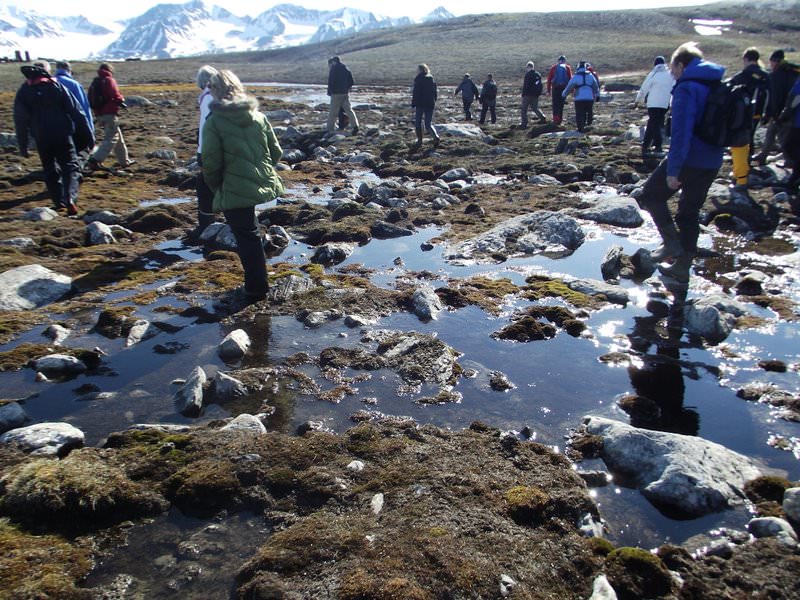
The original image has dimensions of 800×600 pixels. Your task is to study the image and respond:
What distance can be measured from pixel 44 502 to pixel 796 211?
15.0m

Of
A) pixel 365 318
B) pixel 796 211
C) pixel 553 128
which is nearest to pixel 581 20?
pixel 553 128

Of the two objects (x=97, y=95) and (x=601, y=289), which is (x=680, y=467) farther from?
(x=97, y=95)

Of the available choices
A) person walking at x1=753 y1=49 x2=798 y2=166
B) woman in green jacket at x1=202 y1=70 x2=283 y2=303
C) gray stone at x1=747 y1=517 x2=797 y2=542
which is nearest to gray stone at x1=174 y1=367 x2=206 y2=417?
woman in green jacket at x1=202 y1=70 x2=283 y2=303

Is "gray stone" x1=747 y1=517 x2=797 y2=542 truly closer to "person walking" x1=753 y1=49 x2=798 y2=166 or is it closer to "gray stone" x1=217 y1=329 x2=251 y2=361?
"gray stone" x1=217 y1=329 x2=251 y2=361

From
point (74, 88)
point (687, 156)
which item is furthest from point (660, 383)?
point (74, 88)

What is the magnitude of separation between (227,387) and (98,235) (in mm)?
7116

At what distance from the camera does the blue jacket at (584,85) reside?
23.0 meters

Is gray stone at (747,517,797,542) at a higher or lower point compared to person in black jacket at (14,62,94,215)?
lower

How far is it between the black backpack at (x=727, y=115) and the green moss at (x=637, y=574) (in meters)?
5.79

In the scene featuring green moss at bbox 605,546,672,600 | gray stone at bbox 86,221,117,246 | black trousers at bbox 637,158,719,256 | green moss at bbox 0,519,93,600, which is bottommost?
green moss at bbox 605,546,672,600

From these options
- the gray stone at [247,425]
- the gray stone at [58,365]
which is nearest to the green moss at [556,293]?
the gray stone at [247,425]

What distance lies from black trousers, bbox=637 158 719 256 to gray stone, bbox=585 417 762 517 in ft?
13.8

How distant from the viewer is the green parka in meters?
7.69

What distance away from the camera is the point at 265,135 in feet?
26.9
